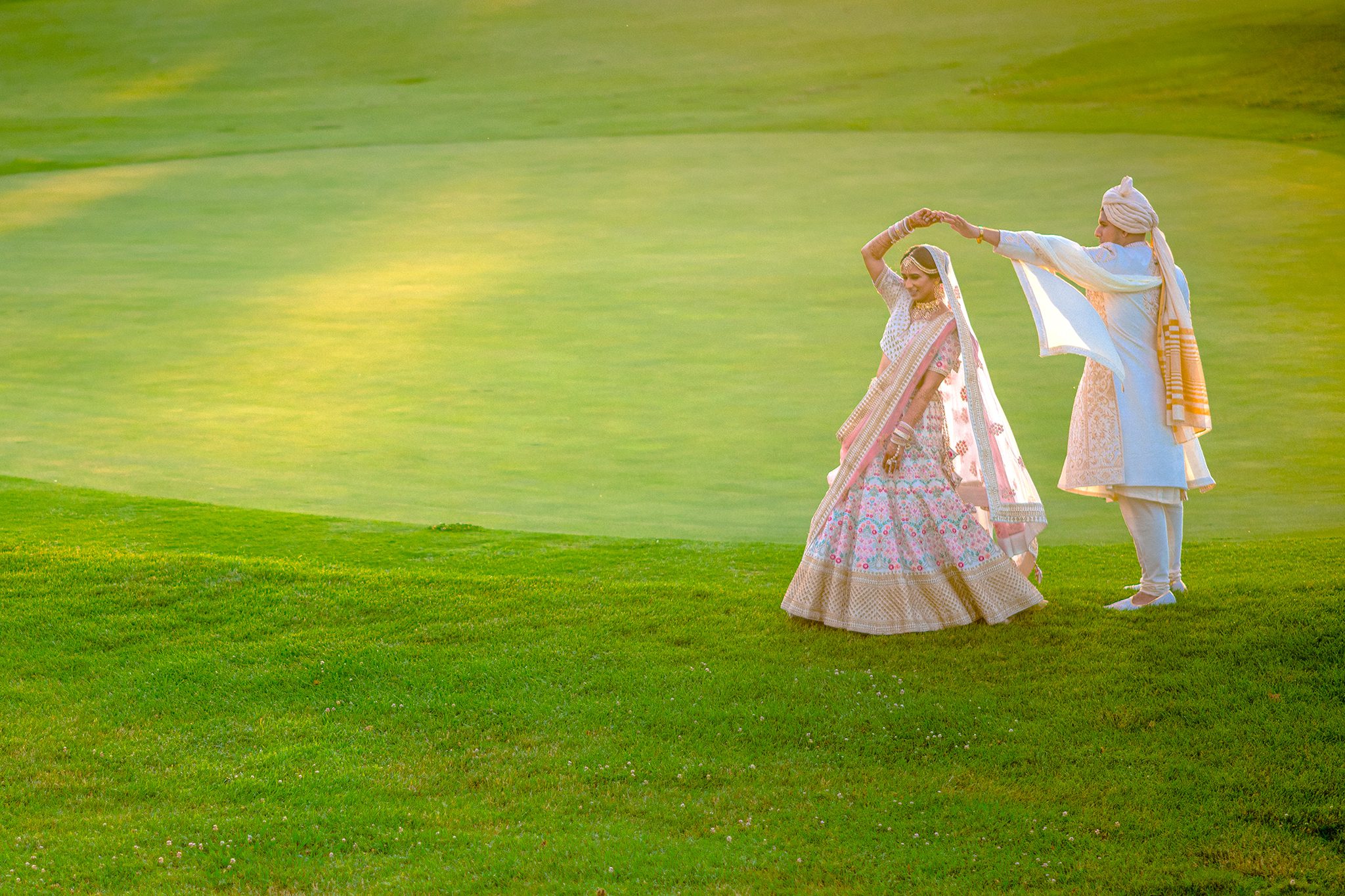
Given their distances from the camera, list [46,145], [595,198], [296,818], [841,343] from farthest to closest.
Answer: [46,145] → [595,198] → [841,343] → [296,818]

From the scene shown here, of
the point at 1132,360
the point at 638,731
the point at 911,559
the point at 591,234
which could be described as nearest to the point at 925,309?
the point at 1132,360

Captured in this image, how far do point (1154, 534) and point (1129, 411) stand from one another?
59cm

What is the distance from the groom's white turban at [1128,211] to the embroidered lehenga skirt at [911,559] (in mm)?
1180

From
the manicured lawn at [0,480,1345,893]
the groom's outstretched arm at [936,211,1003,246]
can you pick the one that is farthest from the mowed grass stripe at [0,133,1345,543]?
the groom's outstretched arm at [936,211,1003,246]

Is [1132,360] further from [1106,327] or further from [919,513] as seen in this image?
[919,513]

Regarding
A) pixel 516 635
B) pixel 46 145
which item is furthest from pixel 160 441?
pixel 46 145

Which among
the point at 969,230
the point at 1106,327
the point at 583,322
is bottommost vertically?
the point at 1106,327

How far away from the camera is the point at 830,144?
22234 mm

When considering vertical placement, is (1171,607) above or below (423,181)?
below

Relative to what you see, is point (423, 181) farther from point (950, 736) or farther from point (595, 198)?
point (950, 736)

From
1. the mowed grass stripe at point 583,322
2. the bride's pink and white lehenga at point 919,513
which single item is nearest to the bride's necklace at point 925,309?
the bride's pink and white lehenga at point 919,513

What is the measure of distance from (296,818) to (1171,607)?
4.05m

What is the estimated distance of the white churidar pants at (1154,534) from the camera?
654 centimetres

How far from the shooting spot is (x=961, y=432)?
21.8 feet
